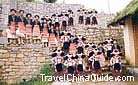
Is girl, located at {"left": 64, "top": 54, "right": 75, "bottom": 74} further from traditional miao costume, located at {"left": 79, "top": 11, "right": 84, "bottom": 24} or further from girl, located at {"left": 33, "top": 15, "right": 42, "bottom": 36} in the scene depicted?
traditional miao costume, located at {"left": 79, "top": 11, "right": 84, "bottom": 24}

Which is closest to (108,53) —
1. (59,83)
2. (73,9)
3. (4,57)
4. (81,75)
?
(81,75)

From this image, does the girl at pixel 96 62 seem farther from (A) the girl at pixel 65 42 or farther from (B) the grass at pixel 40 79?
(A) the girl at pixel 65 42

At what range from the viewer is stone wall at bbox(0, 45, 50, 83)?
11812 millimetres

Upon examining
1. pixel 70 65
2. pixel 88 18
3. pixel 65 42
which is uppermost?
pixel 88 18

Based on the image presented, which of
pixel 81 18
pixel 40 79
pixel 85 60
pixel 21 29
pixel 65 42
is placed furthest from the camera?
pixel 81 18

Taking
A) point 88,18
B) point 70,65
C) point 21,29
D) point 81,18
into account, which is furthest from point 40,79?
point 81,18

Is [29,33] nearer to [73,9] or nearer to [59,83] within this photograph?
[59,83]

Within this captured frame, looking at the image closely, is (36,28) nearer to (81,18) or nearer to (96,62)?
(96,62)

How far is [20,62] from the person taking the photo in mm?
12133

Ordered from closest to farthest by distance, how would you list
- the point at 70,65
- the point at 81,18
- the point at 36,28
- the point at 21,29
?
the point at 70,65 < the point at 21,29 < the point at 36,28 < the point at 81,18

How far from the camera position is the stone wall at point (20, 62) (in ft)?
38.8

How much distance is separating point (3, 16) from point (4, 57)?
14.3 feet

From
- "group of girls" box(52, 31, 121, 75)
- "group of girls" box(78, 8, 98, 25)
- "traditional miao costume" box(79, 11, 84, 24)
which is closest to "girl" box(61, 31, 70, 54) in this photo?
"group of girls" box(52, 31, 121, 75)

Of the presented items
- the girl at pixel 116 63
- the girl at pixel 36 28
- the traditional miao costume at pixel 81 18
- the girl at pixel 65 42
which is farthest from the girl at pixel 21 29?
the traditional miao costume at pixel 81 18
